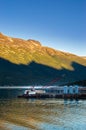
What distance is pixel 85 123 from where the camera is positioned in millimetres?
94562

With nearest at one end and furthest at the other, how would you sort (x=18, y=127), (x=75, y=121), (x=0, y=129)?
(x=0, y=129), (x=18, y=127), (x=75, y=121)

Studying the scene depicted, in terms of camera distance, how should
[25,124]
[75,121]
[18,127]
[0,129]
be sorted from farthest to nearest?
1. [75,121]
2. [25,124]
3. [18,127]
4. [0,129]

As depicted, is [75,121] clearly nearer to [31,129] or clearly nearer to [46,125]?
[46,125]

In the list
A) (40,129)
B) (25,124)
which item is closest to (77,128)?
(40,129)

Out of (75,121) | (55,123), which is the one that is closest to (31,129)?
(55,123)

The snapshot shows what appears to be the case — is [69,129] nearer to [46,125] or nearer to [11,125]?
[46,125]

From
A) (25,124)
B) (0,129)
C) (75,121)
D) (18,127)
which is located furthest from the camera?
(75,121)

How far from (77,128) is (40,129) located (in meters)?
8.92

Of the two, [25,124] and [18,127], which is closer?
[18,127]

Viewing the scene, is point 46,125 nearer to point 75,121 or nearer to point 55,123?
point 55,123

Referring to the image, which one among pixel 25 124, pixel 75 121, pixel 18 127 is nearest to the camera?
pixel 18 127

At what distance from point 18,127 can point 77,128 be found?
13935 millimetres

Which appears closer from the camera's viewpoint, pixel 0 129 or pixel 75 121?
pixel 0 129

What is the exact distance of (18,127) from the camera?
288 ft
